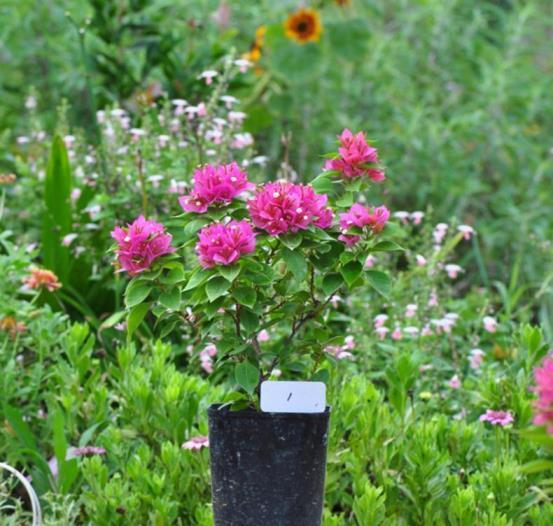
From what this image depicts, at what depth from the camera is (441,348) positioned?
3303mm

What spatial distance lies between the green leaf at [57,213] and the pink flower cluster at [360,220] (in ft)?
5.77

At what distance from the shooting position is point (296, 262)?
189 cm

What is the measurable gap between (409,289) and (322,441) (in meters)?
1.58

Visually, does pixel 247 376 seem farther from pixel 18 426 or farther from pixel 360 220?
pixel 18 426

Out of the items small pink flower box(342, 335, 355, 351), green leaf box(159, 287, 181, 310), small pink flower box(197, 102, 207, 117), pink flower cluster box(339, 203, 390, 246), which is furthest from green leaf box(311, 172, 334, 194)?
small pink flower box(197, 102, 207, 117)

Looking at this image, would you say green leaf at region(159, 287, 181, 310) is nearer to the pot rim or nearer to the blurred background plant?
Result: the pot rim

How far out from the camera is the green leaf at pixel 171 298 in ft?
6.26

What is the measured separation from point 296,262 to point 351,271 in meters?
0.11

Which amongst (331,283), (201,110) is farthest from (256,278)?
(201,110)

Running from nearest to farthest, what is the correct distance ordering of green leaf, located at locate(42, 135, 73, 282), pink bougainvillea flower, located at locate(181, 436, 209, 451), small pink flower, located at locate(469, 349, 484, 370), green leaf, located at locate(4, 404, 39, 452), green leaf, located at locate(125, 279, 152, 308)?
green leaf, located at locate(125, 279, 152, 308) < pink bougainvillea flower, located at locate(181, 436, 209, 451) < green leaf, located at locate(4, 404, 39, 452) < small pink flower, located at locate(469, 349, 484, 370) < green leaf, located at locate(42, 135, 73, 282)

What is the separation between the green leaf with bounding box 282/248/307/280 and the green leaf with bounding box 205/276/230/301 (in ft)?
0.37

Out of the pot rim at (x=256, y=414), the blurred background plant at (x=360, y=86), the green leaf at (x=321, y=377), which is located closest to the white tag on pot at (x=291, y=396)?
the pot rim at (x=256, y=414)

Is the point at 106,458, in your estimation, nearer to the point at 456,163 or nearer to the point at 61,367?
the point at 61,367

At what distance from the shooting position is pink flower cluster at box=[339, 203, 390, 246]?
192cm
